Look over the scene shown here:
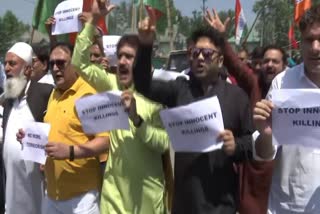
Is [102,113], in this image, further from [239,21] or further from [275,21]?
[275,21]

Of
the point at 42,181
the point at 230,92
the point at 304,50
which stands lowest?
the point at 42,181

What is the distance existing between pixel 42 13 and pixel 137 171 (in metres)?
5.88

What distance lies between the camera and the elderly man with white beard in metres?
5.57

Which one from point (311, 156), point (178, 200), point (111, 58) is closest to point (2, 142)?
point (111, 58)

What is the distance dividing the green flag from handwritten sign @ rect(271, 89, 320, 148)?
6654 mm

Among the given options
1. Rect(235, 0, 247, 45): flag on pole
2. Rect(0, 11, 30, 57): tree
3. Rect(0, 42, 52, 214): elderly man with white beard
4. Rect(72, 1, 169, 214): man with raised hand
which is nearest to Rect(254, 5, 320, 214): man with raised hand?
Rect(72, 1, 169, 214): man with raised hand

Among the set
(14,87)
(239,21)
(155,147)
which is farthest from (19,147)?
(239,21)

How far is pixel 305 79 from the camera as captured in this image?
3611mm

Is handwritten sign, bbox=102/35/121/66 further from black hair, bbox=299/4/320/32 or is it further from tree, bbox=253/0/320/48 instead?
tree, bbox=253/0/320/48

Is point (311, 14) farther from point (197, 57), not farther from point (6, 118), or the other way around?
point (6, 118)

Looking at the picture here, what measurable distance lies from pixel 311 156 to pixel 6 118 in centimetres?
288

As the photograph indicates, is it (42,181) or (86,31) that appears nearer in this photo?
(86,31)

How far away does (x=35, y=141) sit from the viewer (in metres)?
5.06

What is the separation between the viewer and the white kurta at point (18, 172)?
219 inches
